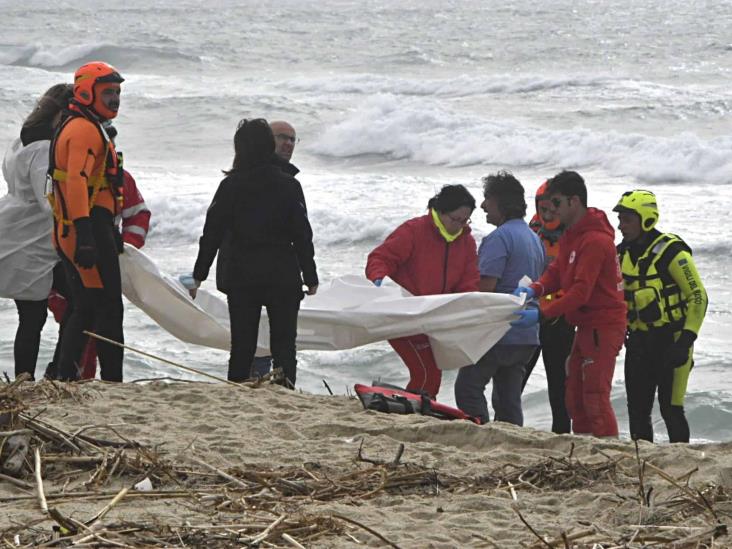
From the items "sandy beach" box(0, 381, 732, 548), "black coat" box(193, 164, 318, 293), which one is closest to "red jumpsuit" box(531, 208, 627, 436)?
"sandy beach" box(0, 381, 732, 548)

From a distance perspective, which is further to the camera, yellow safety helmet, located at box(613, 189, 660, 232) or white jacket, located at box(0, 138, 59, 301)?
white jacket, located at box(0, 138, 59, 301)

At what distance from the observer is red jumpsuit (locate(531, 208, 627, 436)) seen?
22.3 feet

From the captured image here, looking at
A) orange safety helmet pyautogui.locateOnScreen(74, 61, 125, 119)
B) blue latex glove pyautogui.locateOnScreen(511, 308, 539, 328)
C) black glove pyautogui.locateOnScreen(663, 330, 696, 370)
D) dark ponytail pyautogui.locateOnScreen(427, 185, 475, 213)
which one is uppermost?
orange safety helmet pyautogui.locateOnScreen(74, 61, 125, 119)

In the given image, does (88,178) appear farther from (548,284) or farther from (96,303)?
(548,284)

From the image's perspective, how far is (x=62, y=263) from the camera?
7.06 meters

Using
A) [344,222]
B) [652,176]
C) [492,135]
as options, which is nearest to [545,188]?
[344,222]

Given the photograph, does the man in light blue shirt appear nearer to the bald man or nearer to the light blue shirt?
the light blue shirt

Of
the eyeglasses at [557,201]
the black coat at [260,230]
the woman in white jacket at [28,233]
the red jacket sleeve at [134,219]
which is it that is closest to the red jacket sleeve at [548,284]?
the eyeglasses at [557,201]

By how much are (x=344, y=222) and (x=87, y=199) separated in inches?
397

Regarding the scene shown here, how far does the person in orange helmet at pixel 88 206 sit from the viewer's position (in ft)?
21.4

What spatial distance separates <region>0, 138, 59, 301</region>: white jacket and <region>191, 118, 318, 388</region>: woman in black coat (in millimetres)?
906

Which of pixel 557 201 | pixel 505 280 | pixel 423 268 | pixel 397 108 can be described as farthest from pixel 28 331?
pixel 397 108

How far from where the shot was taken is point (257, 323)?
7152 millimetres

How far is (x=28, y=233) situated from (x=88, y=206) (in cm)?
90
